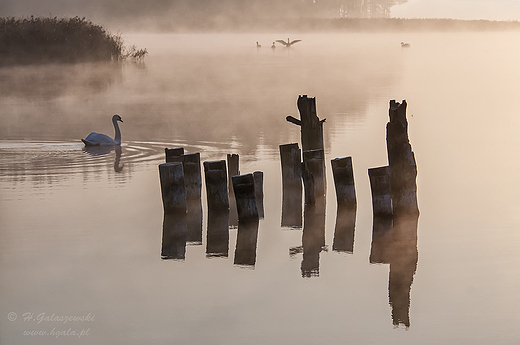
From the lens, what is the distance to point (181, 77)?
43.1m

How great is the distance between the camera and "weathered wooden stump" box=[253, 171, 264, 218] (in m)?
11.9

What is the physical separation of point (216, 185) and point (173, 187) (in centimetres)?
63

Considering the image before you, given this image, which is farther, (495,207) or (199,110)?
(199,110)

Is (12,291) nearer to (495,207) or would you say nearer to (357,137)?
(495,207)

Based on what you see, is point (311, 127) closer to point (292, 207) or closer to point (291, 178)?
point (291, 178)

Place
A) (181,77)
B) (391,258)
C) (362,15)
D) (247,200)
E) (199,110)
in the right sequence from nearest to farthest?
(391,258) < (247,200) < (199,110) < (181,77) < (362,15)

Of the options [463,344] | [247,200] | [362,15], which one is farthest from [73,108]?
[362,15]

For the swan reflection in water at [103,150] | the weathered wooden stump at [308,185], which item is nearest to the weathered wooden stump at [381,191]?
the weathered wooden stump at [308,185]

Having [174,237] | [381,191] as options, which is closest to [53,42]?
[174,237]

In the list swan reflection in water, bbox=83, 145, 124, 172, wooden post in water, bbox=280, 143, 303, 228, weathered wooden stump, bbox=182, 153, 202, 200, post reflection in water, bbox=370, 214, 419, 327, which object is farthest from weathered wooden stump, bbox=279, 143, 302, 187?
swan reflection in water, bbox=83, 145, 124, 172

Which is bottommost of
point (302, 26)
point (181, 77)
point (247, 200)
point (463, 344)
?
point (463, 344)

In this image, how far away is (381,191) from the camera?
11477mm

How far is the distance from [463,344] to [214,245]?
389cm

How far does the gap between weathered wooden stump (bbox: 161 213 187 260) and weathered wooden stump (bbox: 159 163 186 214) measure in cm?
12
